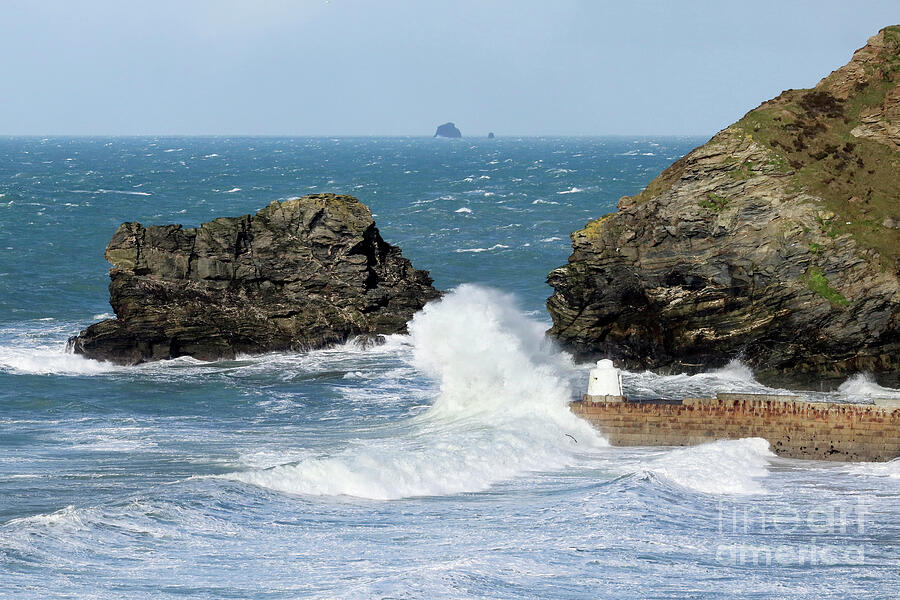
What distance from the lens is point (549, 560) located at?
84.7ft

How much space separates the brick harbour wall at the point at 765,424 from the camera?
3575cm

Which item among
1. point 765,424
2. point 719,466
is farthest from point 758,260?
point 719,466

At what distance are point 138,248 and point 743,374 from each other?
26.4 metres

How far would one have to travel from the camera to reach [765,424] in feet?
120

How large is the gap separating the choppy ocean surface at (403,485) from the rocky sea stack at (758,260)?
5.15 feet

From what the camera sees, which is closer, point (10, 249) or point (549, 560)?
point (549, 560)

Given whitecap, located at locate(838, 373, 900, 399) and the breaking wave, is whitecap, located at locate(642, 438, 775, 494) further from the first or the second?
whitecap, located at locate(838, 373, 900, 399)

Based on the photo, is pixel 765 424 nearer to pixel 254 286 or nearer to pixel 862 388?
pixel 862 388

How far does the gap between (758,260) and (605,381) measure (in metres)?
9.66

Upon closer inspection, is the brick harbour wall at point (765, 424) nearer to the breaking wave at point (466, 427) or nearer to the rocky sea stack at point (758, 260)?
the breaking wave at point (466, 427)

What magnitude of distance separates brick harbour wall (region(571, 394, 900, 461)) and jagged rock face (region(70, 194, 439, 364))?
18403 mm

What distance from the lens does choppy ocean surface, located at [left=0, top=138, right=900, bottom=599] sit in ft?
81.5

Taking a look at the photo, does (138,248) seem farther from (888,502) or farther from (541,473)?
(888,502)

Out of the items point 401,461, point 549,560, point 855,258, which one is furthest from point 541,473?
point 855,258
